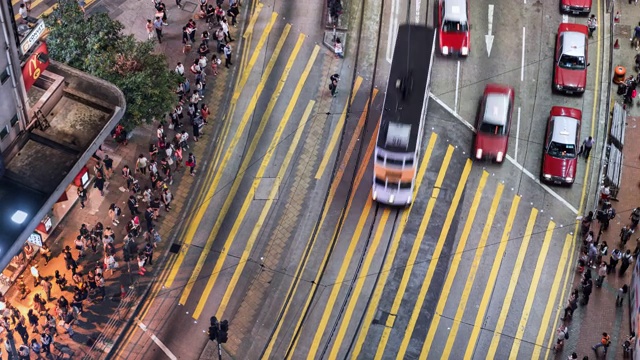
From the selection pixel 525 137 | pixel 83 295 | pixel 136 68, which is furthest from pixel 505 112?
pixel 83 295

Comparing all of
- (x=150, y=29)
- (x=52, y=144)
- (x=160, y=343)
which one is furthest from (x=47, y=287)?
(x=150, y=29)

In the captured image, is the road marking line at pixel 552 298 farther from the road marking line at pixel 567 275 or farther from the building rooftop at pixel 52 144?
the building rooftop at pixel 52 144

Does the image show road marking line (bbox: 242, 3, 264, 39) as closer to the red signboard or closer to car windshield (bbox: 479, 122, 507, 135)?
car windshield (bbox: 479, 122, 507, 135)

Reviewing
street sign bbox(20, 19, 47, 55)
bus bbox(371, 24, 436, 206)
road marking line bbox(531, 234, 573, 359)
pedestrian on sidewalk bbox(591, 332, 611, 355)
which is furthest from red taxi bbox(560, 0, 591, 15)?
street sign bbox(20, 19, 47, 55)

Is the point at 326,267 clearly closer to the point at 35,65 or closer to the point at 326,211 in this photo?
the point at 326,211

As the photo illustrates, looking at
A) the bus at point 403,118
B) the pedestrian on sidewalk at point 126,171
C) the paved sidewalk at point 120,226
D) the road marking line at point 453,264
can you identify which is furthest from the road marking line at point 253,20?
the road marking line at point 453,264

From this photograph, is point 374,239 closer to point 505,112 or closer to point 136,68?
point 505,112
